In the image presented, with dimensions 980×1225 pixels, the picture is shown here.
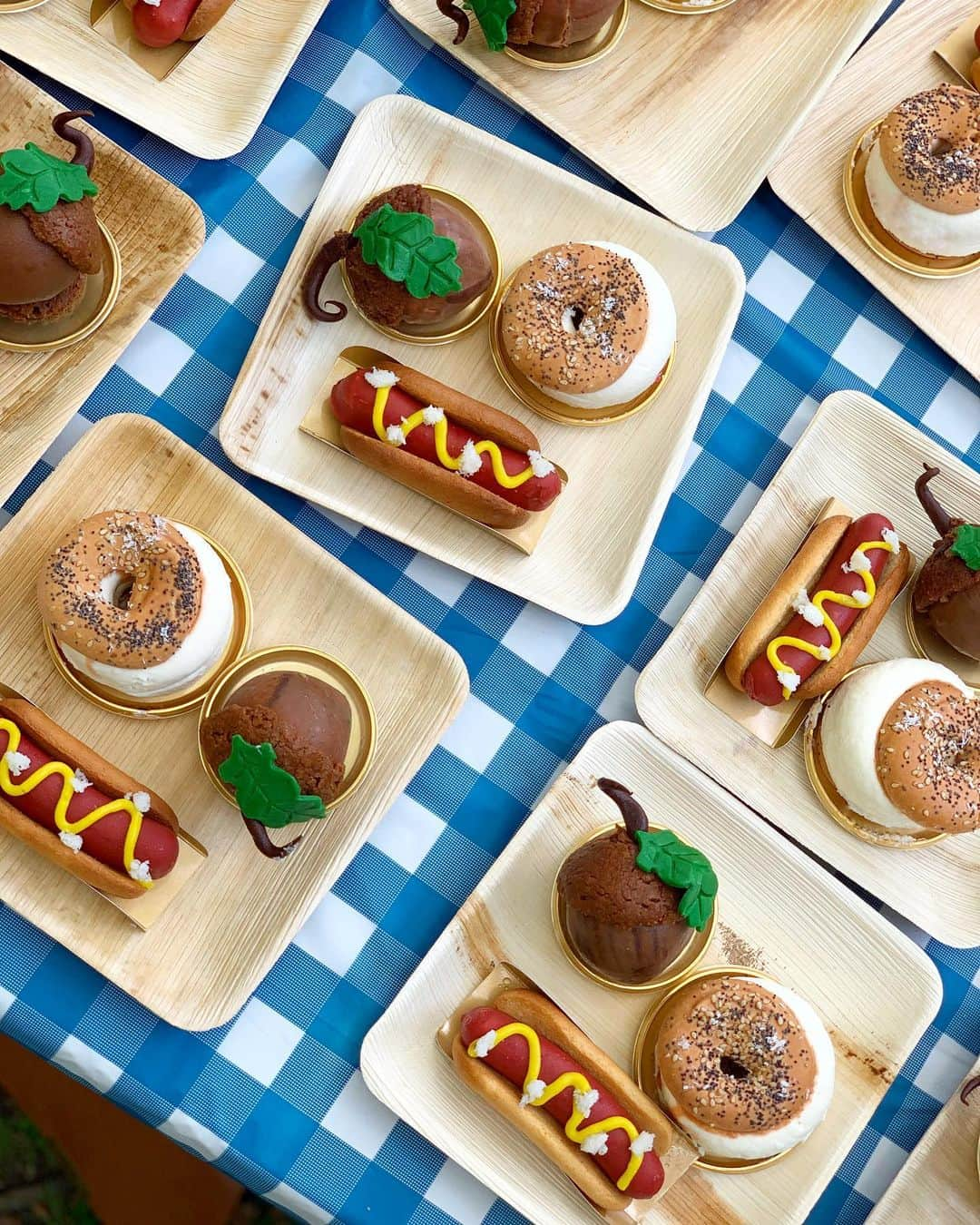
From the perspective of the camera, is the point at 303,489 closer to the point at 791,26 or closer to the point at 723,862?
the point at 723,862

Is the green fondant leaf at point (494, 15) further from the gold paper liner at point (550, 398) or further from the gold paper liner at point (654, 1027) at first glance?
the gold paper liner at point (654, 1027)

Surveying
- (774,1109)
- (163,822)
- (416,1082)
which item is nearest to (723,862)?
(774,1109)

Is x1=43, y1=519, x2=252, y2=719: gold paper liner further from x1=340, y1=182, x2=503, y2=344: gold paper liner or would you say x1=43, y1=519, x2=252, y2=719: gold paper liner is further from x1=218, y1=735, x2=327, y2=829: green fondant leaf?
x1=340, y1=182, x2=503, y2=344: gold paper liner

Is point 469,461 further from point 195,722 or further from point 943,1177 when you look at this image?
point 943,1177

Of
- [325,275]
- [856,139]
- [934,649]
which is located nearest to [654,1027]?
[934,649]

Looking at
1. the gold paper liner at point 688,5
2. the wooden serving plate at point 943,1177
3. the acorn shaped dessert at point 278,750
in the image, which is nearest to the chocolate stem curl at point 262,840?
the acorn shaped dessert at point 278,750

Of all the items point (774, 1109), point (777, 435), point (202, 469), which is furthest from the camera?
point (777, 435)

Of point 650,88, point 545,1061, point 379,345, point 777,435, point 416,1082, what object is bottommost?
point 416,1082
